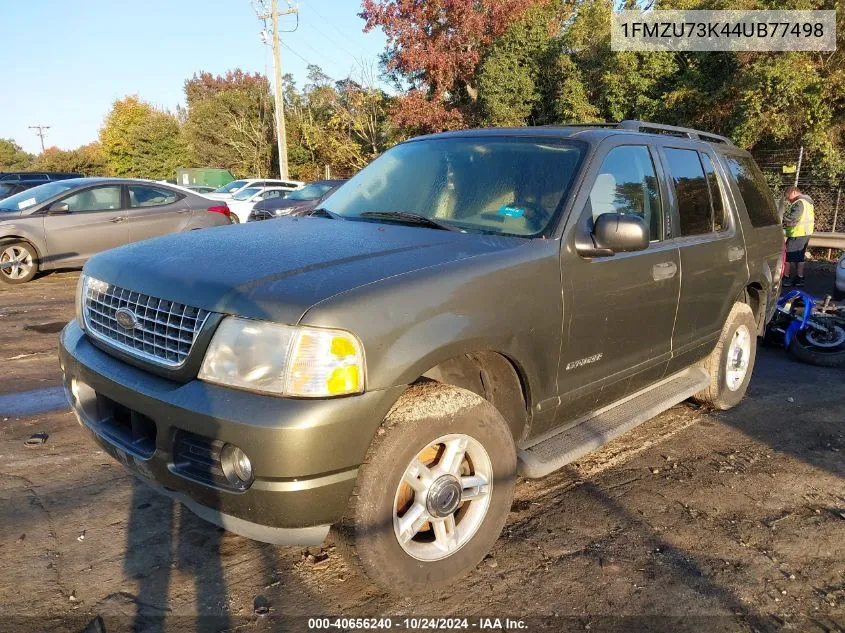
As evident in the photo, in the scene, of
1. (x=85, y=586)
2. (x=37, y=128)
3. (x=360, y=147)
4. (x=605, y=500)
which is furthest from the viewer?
(x=37, y=128)

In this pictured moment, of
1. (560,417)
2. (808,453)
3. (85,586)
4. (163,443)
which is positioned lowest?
(808,453)

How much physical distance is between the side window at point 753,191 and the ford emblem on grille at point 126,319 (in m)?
4.12

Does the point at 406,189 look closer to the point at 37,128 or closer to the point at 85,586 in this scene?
the point at 85,586

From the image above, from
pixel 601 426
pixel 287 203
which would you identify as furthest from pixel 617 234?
pixel 287 203

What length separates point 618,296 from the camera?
3318mm

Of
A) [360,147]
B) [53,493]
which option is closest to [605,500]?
[53,493]

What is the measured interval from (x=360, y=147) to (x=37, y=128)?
70.2m

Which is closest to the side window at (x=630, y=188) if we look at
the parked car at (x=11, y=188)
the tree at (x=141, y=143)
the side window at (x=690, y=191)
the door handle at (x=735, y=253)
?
the side window at (x=690, y=191)

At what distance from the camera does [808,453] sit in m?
4.20

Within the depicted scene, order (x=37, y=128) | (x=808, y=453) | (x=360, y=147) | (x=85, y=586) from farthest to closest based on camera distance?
(x=37, y=128), (x=360, y=147), (x=808, y=453), (x=85, y=586)

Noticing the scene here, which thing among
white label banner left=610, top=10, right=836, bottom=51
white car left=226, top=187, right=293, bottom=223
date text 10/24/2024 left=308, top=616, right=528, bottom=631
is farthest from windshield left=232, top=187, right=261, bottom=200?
date text 10/24/2024 left=308, top=616, right=528, bottom=631

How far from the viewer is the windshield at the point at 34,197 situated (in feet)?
30.6

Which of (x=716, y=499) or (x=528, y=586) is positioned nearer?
(x=528, y=586)

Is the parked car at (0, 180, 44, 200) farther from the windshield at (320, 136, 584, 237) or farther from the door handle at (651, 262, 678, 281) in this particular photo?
the door handle at (651, 262, 678, 281)
